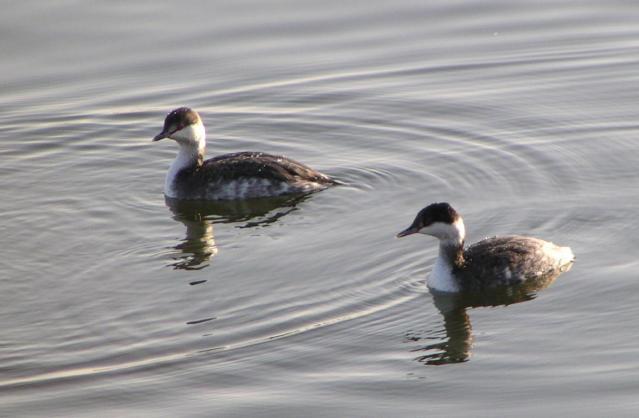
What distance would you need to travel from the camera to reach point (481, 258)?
12.4m

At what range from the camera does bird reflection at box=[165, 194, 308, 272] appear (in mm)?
13656

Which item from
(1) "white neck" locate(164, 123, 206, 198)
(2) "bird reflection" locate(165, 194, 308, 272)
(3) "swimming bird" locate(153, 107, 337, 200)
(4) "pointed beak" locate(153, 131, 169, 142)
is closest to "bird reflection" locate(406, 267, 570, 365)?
(2) "bird reflection" locate(165, 194, 308, 272)

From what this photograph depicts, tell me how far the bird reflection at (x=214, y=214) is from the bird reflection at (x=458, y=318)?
2581 mm

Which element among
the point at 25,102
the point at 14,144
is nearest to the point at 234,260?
the point at 14,144

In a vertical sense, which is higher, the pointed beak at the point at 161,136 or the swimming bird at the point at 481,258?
the pointed beak at the point at 161,136

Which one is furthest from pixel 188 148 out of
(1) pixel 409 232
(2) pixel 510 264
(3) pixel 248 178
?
(2) pixel 510 264

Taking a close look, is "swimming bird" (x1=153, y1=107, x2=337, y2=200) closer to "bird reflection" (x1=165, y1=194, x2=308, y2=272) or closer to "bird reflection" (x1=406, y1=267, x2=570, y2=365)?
"bird reflection" (x1=165, y1=194, x2=308, y2=272)

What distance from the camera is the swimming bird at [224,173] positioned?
48.7ft

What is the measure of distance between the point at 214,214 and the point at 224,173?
53cm

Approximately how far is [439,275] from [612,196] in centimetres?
276

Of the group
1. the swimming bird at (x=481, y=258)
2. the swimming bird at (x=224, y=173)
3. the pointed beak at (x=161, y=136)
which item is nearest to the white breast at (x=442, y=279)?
the swimming bird at (x=481, y=258)

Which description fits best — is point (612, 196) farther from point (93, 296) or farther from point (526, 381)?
point (93, 296)

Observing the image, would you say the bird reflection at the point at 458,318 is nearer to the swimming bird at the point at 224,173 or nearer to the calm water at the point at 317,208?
the calm water at the point at 317,208

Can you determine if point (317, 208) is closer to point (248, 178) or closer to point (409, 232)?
point (248, 178)
